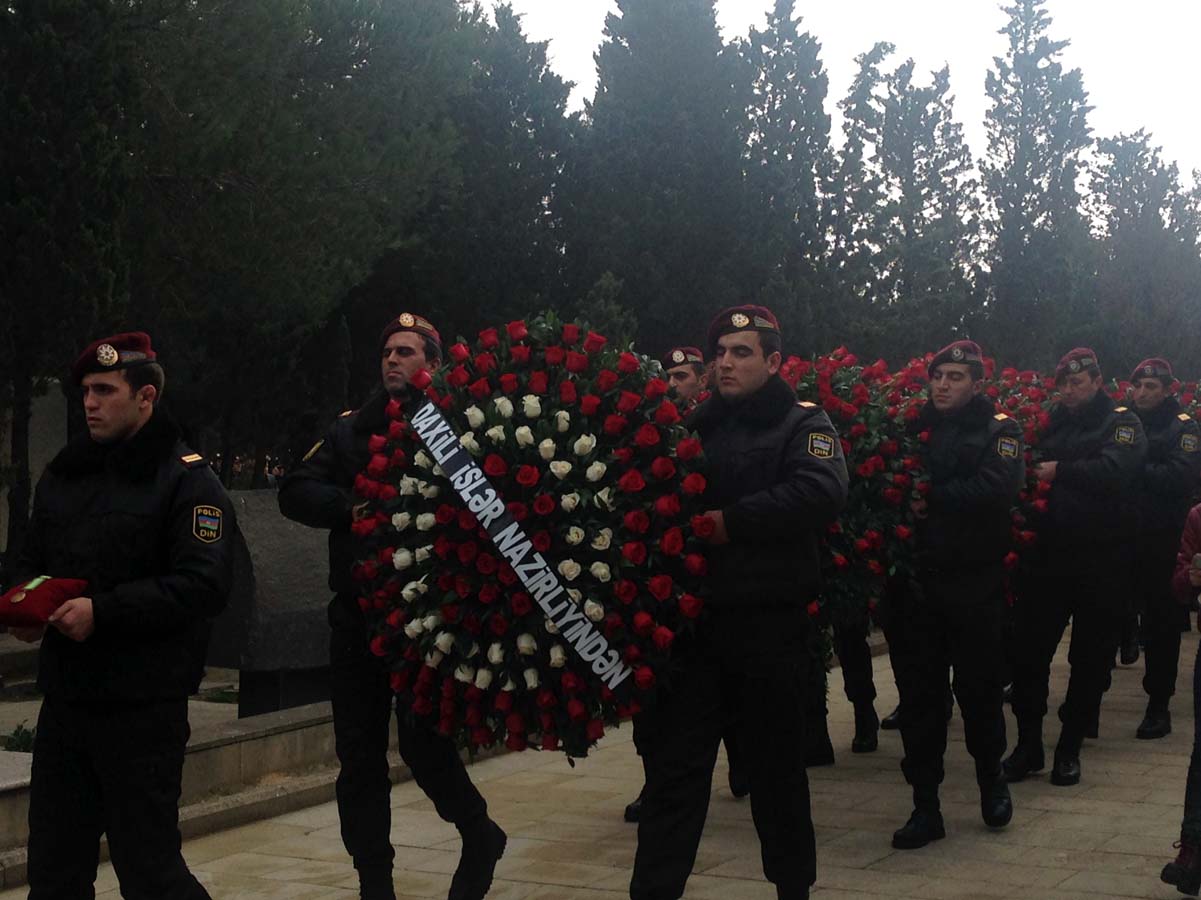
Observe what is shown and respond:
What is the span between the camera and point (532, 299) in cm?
3159

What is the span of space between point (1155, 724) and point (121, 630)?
6952mm

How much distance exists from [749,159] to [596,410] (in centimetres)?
3238

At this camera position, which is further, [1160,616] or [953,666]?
[1160,616]

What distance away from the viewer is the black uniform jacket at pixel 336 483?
5.79 meters

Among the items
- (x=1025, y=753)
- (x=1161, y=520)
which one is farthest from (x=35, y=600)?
(x=1161, y=520)

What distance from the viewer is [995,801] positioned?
7.25 metres

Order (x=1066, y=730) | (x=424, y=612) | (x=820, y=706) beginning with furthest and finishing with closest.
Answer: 1. (x=820, y=706)
2. (x=1066, y=730)
3. (x=424, y=612)

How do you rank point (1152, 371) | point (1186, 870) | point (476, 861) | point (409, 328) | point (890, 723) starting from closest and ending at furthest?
1. point (1186, 870)
2. point (476, 861)
3. point (409, 328)
4. point (890, 723)
5. point (1152, 371)

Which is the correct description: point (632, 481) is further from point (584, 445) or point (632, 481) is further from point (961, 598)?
point (961, 598)

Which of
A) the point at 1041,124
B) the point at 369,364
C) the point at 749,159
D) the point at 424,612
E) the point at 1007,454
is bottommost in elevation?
the point at 424,612

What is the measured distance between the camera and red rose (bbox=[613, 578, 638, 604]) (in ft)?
16.3

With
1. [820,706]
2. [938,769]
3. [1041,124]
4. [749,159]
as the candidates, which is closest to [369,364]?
[749,159]

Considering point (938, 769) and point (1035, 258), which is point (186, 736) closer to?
point (938, 769)

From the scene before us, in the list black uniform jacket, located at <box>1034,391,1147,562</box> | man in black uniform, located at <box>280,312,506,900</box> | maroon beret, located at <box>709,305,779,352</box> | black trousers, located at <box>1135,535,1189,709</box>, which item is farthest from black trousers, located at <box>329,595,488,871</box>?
black trousers, located at <box>1135,535,1189,709</box>
